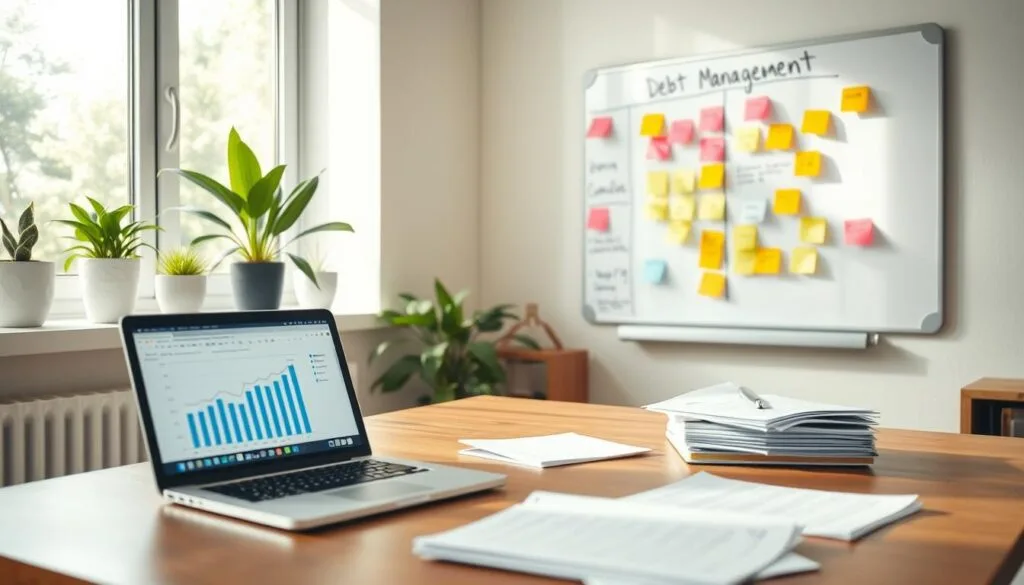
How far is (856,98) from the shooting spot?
9.94ft

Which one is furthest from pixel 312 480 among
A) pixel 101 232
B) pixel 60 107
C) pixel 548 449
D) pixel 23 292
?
pixel 60 107

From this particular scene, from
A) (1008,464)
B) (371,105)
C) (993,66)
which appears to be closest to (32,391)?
(371,105)

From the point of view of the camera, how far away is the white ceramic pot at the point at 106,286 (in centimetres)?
251

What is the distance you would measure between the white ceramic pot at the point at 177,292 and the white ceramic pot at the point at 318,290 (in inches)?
19.5

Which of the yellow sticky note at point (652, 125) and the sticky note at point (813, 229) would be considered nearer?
the sticky note at point (813, 229)

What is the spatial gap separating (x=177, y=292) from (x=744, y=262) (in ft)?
5.78

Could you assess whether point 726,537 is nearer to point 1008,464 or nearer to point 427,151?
point 1008,464

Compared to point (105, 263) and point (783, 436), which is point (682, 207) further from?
point (783, 436)

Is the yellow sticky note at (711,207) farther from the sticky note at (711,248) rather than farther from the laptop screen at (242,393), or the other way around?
the laptop screen at (242,393)

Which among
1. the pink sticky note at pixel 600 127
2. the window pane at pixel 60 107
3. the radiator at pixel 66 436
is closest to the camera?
the radiator at pixel 66 436

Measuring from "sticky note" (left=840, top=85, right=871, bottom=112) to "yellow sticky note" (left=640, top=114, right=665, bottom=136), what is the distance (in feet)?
2.00

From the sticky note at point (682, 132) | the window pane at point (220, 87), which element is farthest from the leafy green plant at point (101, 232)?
the sticky note at point (682, 132)

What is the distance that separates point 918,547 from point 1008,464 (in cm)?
53

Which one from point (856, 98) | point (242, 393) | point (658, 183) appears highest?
point (856, 98)
